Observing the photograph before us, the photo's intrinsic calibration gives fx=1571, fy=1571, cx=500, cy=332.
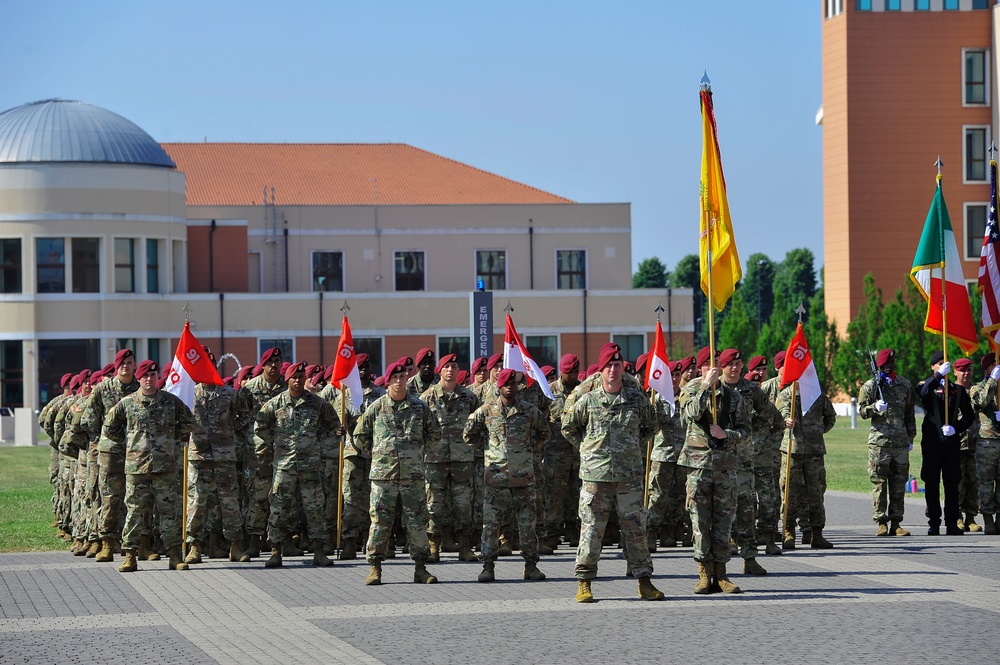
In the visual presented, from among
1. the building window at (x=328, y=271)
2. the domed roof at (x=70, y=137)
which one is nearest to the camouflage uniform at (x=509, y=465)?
the domed roof at (x=70, y=137)

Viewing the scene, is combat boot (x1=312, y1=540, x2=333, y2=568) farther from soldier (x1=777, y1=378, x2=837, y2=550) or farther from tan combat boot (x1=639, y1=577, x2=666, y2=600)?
soldier (x1=777, y1=378, x2=837, y2=550)

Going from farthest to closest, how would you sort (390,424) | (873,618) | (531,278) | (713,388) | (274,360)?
(531,278) → (274,360) → (390,424) → (713,388) → (873,618)

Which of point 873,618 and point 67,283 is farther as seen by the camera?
point 67,283

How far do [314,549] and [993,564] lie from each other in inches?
267

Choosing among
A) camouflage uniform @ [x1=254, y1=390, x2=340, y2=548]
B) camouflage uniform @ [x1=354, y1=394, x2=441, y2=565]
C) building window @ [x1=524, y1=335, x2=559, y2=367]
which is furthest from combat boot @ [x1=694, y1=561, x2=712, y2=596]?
building window @ [x1=524, y1=335, x2=559, y2=367]

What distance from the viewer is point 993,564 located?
1538cm

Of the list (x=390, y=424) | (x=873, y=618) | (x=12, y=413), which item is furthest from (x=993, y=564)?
(x=12, y=413)

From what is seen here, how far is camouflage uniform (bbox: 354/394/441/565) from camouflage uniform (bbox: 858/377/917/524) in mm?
6045

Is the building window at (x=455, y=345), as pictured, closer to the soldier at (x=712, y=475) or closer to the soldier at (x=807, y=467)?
the soldier at (x=807, y=467)

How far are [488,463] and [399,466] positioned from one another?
85 centimetres

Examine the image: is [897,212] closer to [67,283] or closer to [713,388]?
[67,283]

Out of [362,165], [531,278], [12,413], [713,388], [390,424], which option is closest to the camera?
[713,388]

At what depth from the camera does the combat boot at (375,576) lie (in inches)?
572

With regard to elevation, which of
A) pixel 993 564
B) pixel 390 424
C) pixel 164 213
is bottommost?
pixel 993 564
